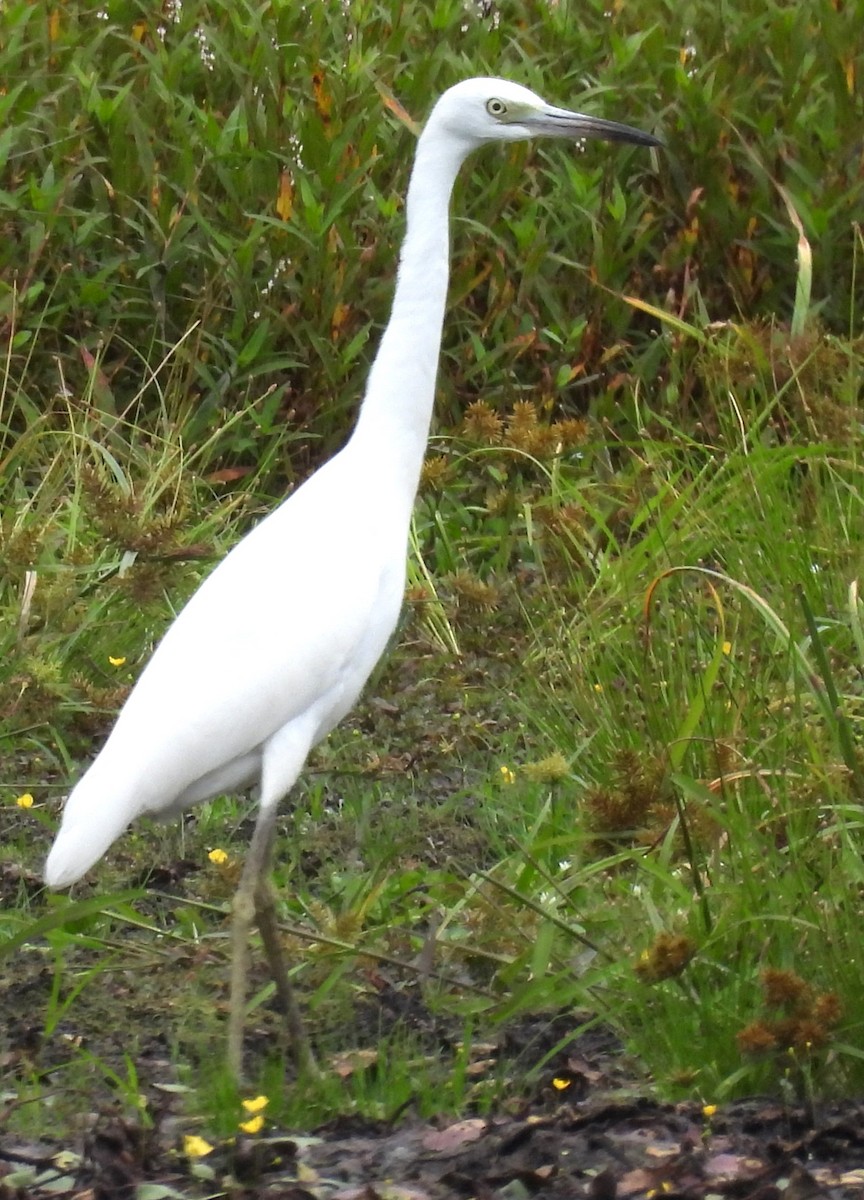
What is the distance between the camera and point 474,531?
19.4 feet

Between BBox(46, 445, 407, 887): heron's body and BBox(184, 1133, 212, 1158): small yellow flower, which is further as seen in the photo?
BBox(46, 445, 407, 887): heron's body

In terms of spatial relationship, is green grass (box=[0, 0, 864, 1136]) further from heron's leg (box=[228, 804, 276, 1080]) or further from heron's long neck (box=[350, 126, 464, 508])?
heron's long neck (box=[350, 126, 464, 508])

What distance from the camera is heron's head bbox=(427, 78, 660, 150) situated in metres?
3.86

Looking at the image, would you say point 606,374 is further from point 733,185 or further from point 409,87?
point 409,87

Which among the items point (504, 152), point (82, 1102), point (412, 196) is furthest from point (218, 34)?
point (82, 1102)

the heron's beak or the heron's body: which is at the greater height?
the heron's beak

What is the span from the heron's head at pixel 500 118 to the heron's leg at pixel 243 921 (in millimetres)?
1462

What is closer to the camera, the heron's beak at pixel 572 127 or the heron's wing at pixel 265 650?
the heron's wing at pixel 265 650

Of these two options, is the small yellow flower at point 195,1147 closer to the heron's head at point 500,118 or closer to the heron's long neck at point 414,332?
the heron's long neck at point 414,332

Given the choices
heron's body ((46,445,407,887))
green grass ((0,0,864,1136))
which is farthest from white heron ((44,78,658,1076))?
green grass ((0,0,864,1136))

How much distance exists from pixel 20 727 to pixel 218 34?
3267mm

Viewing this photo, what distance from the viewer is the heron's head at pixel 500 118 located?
3.86m

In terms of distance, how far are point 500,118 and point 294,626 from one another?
1182mm

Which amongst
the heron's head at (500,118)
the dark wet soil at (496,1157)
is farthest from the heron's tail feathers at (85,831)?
the heron's head at (500,118)
